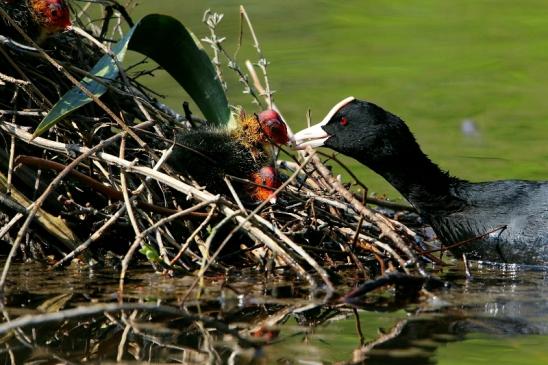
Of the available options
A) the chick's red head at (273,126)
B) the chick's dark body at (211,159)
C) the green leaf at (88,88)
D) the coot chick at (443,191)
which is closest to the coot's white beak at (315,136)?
the coot chick at (443,191)

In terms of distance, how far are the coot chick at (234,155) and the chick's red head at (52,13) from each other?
0.65m

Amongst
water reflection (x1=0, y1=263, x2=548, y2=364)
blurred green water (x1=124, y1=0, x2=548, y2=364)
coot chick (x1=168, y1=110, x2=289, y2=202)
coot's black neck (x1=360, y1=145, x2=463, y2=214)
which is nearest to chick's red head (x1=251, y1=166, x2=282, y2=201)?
coot chick (x1=168, y1=110, x2=289, y2=202)

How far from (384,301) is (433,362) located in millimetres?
770

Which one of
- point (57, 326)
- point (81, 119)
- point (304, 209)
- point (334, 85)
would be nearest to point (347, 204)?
point (304, 209)

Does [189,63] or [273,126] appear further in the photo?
[189,63]

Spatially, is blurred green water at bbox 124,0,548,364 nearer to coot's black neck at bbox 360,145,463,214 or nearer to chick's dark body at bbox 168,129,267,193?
coot's black neck at bbox 360,145,463,214

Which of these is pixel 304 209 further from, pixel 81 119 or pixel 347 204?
pixel 81 119

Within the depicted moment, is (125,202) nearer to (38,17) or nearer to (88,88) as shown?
(88,88)

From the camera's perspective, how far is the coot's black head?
5.34 meters

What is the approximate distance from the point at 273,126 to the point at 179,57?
2.12 ft

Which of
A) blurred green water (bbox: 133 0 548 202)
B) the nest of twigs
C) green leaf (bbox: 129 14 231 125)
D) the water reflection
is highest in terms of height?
blurred green water (bbox: 133 0 548 202)

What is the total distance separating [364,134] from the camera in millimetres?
5340

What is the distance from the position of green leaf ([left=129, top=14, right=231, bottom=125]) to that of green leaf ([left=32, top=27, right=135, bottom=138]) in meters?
0.23

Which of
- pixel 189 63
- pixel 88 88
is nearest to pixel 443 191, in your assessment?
pixel 189 63
